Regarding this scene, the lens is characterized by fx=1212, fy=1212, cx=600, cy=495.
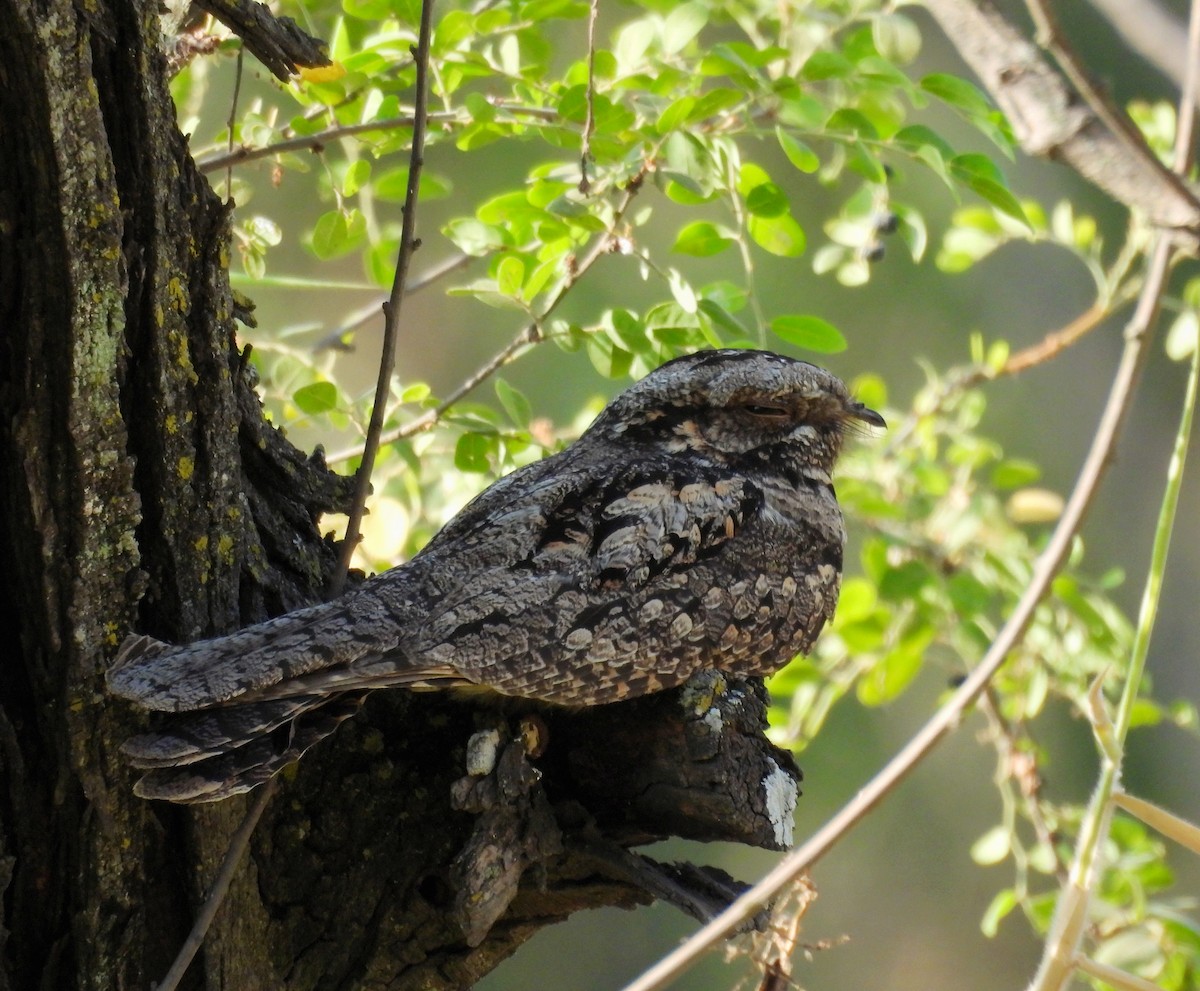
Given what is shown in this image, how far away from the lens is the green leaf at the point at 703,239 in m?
2.30

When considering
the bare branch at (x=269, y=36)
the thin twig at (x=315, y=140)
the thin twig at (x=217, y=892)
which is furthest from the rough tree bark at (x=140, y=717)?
the thin twig at (x=315, y=140)

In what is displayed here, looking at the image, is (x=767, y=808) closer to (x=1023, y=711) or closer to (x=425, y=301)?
(x=1023, y=711)

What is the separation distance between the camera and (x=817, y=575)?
2.21 m

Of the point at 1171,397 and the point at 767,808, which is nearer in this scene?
the point at 767,808

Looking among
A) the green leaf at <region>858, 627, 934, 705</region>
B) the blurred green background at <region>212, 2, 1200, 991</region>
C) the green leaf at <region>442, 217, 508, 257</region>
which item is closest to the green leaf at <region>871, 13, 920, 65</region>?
the green leaf at <region>442, 217, 508, 257</region>

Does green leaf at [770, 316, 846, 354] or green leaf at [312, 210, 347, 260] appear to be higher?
green leaf at [312, 210, 347, 260]

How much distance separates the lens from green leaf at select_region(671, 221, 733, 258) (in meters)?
2.30

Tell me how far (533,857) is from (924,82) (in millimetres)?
1527

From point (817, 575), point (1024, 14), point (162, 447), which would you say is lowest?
point (817, 575)

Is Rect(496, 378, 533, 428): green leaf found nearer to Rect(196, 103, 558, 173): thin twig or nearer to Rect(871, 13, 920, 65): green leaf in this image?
Rect(196, 103, 558, 173): thin twig

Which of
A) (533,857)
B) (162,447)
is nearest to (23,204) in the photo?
(162,447)

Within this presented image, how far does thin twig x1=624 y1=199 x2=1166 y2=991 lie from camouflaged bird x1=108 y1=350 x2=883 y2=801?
0.91m

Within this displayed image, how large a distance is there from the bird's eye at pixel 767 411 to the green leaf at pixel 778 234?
297 mm

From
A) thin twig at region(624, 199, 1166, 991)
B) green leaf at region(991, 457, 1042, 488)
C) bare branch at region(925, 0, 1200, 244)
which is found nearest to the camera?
thin twig at region(624, 199, 1166, 991)
